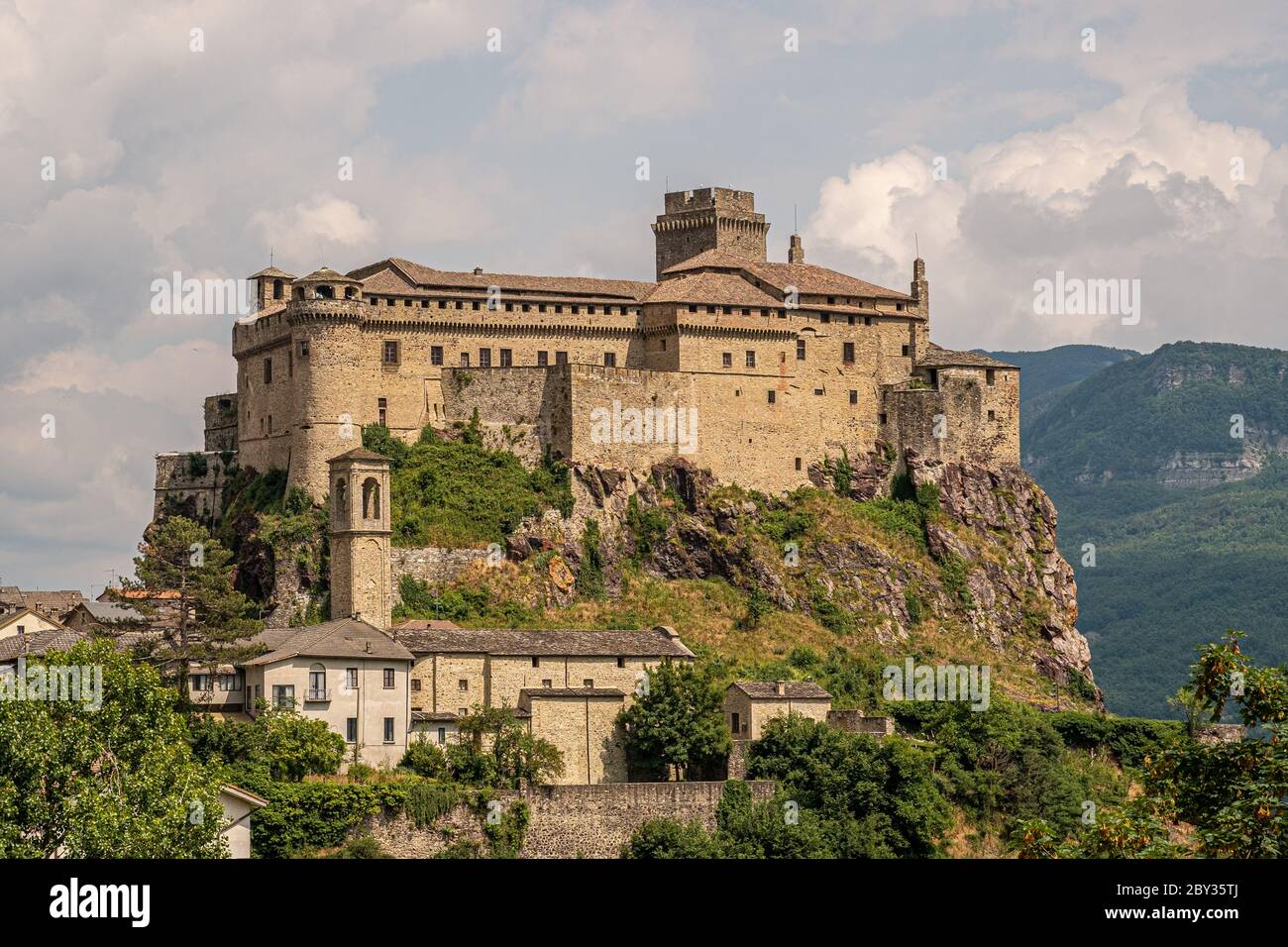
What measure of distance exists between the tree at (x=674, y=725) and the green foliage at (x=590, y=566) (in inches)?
603

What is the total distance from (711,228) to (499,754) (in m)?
45.0

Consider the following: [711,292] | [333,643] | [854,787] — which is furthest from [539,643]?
[711,292]

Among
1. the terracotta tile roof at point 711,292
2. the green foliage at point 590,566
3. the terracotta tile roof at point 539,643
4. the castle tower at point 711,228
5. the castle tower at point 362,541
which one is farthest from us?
the castle tower at point 711,228

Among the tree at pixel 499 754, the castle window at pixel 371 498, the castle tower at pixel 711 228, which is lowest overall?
the tree at pixel 499 754

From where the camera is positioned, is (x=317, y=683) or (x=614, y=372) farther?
(x=614, y=372)

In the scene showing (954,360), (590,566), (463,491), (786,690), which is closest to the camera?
(786,690)

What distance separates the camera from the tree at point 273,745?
58.2m

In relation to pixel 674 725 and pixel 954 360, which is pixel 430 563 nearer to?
pixel 674 725

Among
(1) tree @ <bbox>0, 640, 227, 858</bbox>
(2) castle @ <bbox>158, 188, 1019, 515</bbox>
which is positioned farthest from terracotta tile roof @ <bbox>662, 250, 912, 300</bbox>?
(1) tree @ <bbox>0, 640, 227, 858</bbox>

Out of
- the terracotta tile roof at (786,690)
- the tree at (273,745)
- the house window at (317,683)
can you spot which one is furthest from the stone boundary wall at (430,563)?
the tree at (273,745)

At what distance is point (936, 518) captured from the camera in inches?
3597

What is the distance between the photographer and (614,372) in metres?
86.5

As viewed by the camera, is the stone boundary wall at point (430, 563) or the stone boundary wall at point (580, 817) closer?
the stone boundary wall at point (580, 817)

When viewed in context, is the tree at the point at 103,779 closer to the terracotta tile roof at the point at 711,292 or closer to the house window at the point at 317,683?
the house window at the point at 317,683
